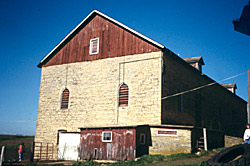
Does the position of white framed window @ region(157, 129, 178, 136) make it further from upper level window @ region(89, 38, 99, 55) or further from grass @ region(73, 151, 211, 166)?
upper level window @ region(89, 38, 99, 55)

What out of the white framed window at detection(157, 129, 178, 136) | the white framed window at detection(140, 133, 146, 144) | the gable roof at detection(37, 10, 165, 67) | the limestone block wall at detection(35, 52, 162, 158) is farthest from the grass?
the gable roof at detection(37, 10, 165, 67)

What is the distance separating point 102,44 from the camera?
2419 cm

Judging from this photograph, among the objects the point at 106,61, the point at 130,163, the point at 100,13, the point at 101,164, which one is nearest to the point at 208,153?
the point at 130,163

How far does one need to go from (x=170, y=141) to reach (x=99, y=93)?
766 centimetres

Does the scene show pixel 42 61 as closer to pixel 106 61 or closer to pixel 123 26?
pixel 106 61

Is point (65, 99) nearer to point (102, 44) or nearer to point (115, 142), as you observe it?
point (102, 44)

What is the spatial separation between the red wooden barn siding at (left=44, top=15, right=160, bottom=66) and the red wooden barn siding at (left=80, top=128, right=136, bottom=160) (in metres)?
6.96

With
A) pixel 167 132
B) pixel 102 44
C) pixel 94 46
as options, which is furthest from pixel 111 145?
pixel 94 46

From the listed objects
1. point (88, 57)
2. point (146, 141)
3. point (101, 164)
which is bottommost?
point (101, 164)

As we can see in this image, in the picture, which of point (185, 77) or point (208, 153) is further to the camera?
point (185, 77)

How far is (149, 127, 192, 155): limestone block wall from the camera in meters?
18.3

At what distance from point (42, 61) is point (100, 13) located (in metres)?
7.58

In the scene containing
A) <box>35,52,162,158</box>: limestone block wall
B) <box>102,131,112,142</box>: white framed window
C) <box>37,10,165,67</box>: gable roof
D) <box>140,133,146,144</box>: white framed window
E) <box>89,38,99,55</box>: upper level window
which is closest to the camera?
<box>140,133,146,144</box>: white framed window

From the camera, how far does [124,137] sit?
18422 mm
